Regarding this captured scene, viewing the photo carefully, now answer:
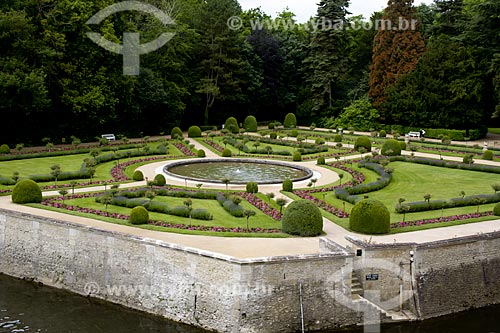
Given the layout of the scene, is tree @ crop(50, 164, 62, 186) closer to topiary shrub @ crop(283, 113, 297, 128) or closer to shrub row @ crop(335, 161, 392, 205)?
shrub row @ crop(335, 161, 392, 205)

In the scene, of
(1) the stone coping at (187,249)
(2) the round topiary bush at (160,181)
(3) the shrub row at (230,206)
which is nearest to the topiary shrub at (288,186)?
(3) the shrub row at (230,206)

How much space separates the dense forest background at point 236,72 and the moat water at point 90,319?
19.5 m

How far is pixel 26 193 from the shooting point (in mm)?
24969

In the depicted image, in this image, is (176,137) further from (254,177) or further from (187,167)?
(254,177)

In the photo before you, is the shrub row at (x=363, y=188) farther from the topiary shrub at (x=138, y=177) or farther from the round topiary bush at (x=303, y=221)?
the topiary shrub at (x=138, y=177)

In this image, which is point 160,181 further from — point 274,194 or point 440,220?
point 440,220

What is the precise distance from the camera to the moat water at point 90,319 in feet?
57.3

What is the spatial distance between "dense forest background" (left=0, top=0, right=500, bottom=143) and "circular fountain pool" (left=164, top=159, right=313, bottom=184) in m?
9.66

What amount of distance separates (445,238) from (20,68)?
91.0 ft

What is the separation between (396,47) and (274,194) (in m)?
31.3

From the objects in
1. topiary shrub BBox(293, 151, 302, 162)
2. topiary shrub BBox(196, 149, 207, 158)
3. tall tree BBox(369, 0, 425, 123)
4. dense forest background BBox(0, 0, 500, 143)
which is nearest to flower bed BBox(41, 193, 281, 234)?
dense forest background BBox(0, 0, 500, 143)

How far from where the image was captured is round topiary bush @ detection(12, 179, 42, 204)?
81.7 ft

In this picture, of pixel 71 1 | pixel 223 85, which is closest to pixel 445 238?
pixel 71 1

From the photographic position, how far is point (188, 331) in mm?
17562
